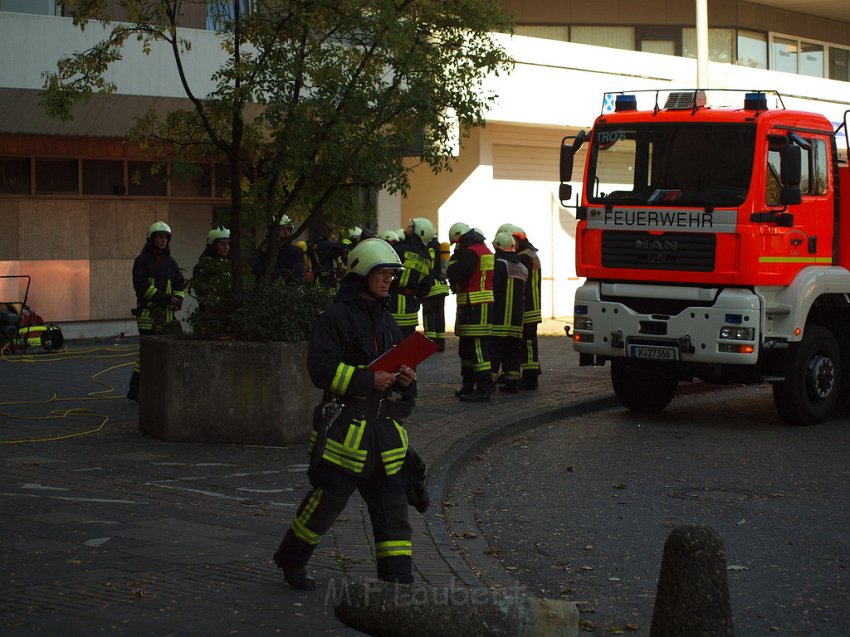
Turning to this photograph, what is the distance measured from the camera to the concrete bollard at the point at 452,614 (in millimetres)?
5199

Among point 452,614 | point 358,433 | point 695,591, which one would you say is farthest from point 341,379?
point 695,591

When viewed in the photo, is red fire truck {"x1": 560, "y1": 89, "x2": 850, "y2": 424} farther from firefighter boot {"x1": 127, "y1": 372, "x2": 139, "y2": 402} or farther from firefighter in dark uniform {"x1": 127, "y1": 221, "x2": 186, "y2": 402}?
firefighter boot {"x1": 127, "y1": 372, "x2": 139, "y2": 402}

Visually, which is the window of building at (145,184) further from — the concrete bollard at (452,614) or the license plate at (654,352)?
the concrete bollard at (452,614)

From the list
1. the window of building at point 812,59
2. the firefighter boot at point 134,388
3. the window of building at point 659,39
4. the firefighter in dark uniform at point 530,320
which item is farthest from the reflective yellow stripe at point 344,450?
the window of building at point 812,59

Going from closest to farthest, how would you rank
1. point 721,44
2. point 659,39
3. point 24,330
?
point 24,330
point 659,39
point 721,44

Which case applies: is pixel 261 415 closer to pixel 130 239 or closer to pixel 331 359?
pixel 331 359

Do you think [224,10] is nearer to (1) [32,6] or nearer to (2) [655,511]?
(2) [655,511]

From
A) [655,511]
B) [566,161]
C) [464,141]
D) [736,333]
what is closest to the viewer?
[655,511]

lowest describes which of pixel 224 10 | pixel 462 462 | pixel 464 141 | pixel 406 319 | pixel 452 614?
pixel 462 462

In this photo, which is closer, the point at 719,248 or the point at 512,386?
the point at 719,248

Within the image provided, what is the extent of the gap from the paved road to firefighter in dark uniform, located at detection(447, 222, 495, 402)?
1.15 meters

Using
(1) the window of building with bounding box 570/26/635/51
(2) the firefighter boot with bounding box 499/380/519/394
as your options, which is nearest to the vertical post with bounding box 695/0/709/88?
(2) the firefighter boot with bounding box 499/380/519/394

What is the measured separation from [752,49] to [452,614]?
31281 millimetres

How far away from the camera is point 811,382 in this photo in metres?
13.1
